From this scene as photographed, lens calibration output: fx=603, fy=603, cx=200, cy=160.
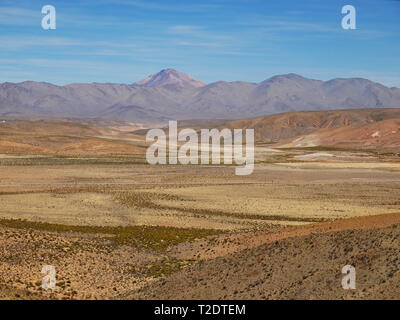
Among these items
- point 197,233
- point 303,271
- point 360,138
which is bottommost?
point 197,233

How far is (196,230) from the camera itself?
35188mm

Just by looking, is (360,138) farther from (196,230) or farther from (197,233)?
(197,233)

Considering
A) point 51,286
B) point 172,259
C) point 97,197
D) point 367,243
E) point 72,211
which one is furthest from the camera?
point 97,197

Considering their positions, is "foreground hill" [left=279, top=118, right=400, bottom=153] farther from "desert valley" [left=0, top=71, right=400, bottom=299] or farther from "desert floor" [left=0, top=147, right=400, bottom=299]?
"desert floor" [left=0, top=147, right=400, bottom=299]

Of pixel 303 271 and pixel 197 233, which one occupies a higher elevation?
pixel 303 271

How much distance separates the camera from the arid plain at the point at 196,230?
19078 mm

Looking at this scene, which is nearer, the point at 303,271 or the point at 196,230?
the point at 303,271

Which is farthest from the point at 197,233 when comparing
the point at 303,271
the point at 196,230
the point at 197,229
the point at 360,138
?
the point at 360,138

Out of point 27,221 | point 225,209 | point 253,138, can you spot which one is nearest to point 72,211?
point 27,221

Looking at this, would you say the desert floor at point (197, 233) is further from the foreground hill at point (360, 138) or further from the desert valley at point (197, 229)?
the foreground hill at point (360, 138)

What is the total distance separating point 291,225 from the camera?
3681 centimetres

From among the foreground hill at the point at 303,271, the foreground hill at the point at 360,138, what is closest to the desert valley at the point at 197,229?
the foreground hill at the point at 303,271
